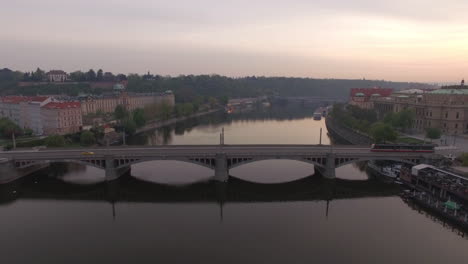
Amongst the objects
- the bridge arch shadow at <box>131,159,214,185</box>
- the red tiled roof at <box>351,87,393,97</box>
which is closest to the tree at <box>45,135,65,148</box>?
the bridge arch shadow at <box>131,159,214,185</box>

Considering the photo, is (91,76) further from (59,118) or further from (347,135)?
(347,135)

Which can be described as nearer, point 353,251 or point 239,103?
point 353,251

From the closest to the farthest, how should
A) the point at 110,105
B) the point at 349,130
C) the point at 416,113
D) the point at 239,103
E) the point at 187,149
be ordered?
1. the point at 187,149
2. the point at 416,113
3. the point at 349,130
4. the point at 110,105
5. the point at 239,103

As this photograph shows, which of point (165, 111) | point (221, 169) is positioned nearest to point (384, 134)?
point (221, 169)

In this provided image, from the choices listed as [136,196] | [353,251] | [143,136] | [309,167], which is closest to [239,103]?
[143,136]

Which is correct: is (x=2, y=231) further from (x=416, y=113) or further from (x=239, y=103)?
(x=239, y=103)

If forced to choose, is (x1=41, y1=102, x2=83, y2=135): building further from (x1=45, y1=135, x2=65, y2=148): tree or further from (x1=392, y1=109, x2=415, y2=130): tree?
(x1=392, y1=109, x2=415, y2=130): tree

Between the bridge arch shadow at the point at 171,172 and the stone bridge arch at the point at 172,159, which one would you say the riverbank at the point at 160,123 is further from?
the stone bridge arch at the point at 172,159
